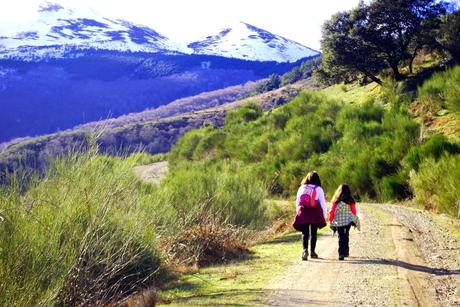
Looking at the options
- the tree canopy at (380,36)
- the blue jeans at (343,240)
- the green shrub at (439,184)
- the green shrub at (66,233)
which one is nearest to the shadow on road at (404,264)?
the blue jeans at (343,240)

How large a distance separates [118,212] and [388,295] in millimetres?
3959

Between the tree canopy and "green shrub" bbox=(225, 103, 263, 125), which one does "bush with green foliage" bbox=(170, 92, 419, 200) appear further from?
the tree canopy

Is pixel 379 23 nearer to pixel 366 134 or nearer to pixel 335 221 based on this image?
pixel 366 134

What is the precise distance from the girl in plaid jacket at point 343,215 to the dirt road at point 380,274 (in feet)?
1.15

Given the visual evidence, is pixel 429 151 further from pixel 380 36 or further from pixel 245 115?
pixel 245 115

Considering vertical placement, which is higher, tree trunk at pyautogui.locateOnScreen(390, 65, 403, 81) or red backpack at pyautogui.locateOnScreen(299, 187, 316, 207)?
tree trunk at pyautogui.locateOnScreen(390, 65, 403, 81)

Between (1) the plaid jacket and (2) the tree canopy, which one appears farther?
(2) the tree canopy

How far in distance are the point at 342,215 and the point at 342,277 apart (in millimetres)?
2142

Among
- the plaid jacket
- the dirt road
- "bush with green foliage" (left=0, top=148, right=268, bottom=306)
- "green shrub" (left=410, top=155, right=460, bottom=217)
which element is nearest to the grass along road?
the dirt road

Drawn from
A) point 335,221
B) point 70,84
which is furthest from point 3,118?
point 335,221

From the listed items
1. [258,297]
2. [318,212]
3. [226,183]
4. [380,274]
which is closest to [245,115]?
[226,183]

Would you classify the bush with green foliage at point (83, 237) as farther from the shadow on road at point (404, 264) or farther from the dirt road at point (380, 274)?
the shadow on road at point (404, 264)

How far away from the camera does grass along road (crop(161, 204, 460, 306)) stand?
25.1 feet

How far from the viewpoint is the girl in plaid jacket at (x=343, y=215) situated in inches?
424
